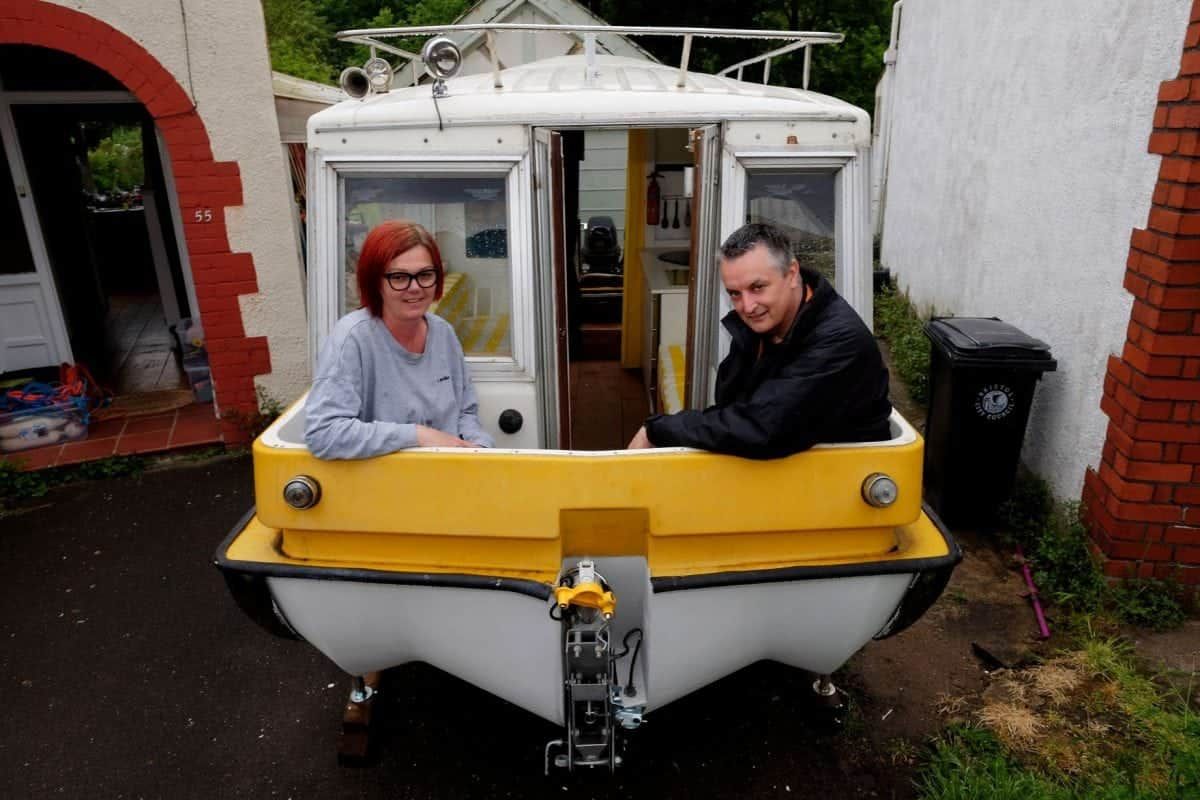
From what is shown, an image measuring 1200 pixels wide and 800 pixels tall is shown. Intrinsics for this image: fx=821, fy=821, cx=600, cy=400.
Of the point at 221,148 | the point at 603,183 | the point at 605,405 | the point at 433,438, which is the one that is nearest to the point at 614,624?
the point at 433,438

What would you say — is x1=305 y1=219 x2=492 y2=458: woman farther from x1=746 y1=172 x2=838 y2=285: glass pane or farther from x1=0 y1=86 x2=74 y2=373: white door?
x1=0 y1=86 x2=74 y2=373: white door

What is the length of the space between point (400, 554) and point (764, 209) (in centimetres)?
194

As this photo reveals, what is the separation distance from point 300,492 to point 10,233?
5.99 m

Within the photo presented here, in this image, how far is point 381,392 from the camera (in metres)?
2.88

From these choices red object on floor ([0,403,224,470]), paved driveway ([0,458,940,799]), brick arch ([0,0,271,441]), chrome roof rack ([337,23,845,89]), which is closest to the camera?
chrome roof rack ([337,23,845,89])

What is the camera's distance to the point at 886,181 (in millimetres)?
11945

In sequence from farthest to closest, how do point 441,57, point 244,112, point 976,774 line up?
1. point 244,112
2. point 441,57
3. point 976,774

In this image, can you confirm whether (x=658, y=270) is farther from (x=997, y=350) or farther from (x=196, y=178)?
(x=196, y=178)

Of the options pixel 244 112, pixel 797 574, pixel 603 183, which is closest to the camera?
pixel 797 574

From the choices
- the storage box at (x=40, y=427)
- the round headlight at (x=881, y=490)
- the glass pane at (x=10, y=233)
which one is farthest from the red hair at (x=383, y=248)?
the glass pane at (x=10, y=233)

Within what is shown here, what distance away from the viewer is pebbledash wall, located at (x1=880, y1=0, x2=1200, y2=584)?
3.64 m

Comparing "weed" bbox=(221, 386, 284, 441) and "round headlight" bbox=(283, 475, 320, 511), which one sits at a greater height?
"round headlight" bbox=(283, 475, 320, 511)

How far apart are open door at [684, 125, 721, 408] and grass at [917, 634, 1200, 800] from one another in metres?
1.71

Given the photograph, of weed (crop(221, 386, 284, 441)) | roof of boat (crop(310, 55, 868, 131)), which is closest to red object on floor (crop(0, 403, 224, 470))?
weed (crop(221, 386, 284, 441))
